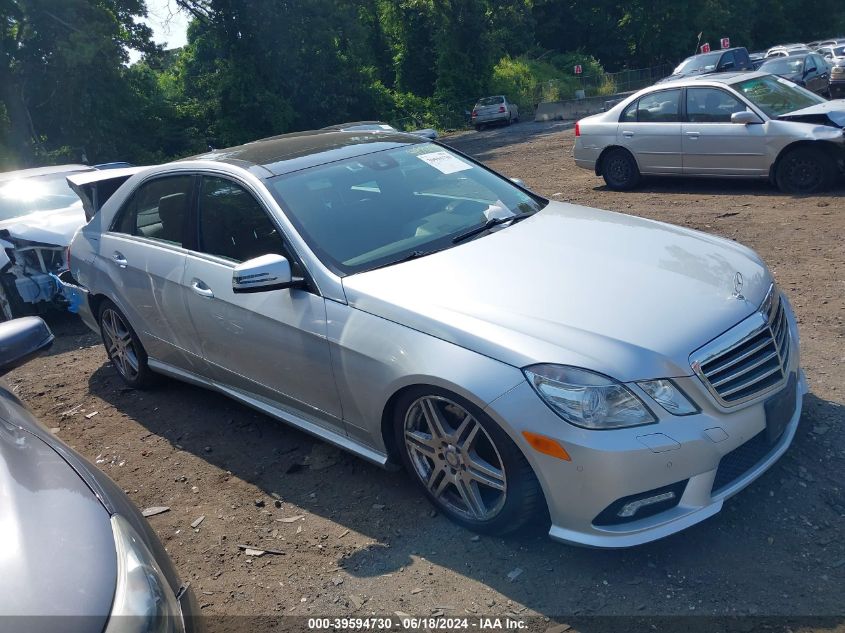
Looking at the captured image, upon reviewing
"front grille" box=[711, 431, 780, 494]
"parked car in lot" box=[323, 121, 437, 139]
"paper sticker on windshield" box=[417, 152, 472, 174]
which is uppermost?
"parked car in lot" box=[323, 121, 437, 139]

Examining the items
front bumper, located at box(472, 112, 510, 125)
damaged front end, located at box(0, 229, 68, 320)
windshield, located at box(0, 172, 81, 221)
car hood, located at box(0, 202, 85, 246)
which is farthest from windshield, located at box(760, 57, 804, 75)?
front bumper, located at box(472, 112, 510, 125)

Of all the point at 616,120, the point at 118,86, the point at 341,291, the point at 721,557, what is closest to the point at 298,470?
the point at 341,291

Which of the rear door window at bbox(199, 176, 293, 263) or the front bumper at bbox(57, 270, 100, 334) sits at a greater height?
the rear door window at bbox(199, 176, 293, 263)

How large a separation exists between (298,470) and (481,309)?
1.63 meters

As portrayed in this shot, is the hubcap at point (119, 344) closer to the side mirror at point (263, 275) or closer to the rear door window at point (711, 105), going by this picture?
the side mirror at point (263, 275)

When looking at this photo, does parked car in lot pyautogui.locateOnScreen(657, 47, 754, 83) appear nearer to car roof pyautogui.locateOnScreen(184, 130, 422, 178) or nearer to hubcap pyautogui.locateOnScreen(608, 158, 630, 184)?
hubcap pyautogui.locateOnScreen(608, 158, 630, 184)

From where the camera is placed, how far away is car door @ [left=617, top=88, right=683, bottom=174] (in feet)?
35.8

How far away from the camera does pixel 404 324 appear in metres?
3.54

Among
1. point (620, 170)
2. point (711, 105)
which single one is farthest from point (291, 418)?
point (620, 170)

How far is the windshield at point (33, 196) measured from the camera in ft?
29.8

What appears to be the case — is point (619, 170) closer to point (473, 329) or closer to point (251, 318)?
point (251, 318)

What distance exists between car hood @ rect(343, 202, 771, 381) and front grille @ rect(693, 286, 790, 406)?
84mm

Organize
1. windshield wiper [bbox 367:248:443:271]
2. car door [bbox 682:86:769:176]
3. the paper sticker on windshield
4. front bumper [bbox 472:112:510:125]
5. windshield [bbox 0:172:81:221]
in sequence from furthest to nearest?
1. front bumper [bbox 472:112:510:125]
2. car door [bbox 682:86:769:176]
3. windshield [bbox 0:172:81:221]
4. the paper sticker on windshield
5. windshield wiper [bbox 367:248:443:271]

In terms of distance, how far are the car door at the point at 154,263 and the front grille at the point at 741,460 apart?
3.10m
